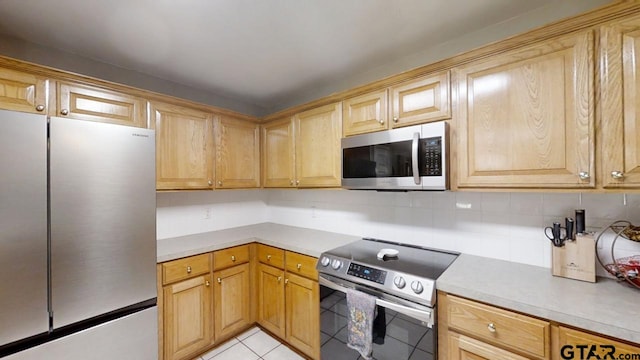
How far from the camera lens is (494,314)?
1163mm

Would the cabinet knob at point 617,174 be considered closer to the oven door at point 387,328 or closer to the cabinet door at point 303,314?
the oven door at point 387,328

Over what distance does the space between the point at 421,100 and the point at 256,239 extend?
1.79 meters

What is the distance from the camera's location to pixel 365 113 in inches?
76.0

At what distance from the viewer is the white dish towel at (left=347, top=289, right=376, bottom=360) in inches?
59.0

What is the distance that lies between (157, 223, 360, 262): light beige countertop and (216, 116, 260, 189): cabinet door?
1.61 ft

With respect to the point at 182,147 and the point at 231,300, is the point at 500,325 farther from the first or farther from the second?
the point at 182,147

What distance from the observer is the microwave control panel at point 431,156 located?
4.95 feet

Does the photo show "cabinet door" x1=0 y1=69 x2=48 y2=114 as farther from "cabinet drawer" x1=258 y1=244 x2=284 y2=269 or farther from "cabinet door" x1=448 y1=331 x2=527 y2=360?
"cabinet door" x1=448 y1=331 x2=527 y2=360

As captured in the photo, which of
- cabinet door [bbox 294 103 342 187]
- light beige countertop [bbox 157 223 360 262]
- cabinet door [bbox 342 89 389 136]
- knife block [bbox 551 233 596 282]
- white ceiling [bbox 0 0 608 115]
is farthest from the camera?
cabinet door [bbox 294 103 342 187]

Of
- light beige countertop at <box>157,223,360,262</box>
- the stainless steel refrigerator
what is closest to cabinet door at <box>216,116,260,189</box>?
light beige countertop at <box>157,223,360,262</box>

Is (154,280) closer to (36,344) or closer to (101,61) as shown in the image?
(36,344)

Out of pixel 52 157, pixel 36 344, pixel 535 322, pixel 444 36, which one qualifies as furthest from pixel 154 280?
pixel 444 36

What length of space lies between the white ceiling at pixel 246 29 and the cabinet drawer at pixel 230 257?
1.54m

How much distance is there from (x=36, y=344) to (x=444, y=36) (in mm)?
2947
